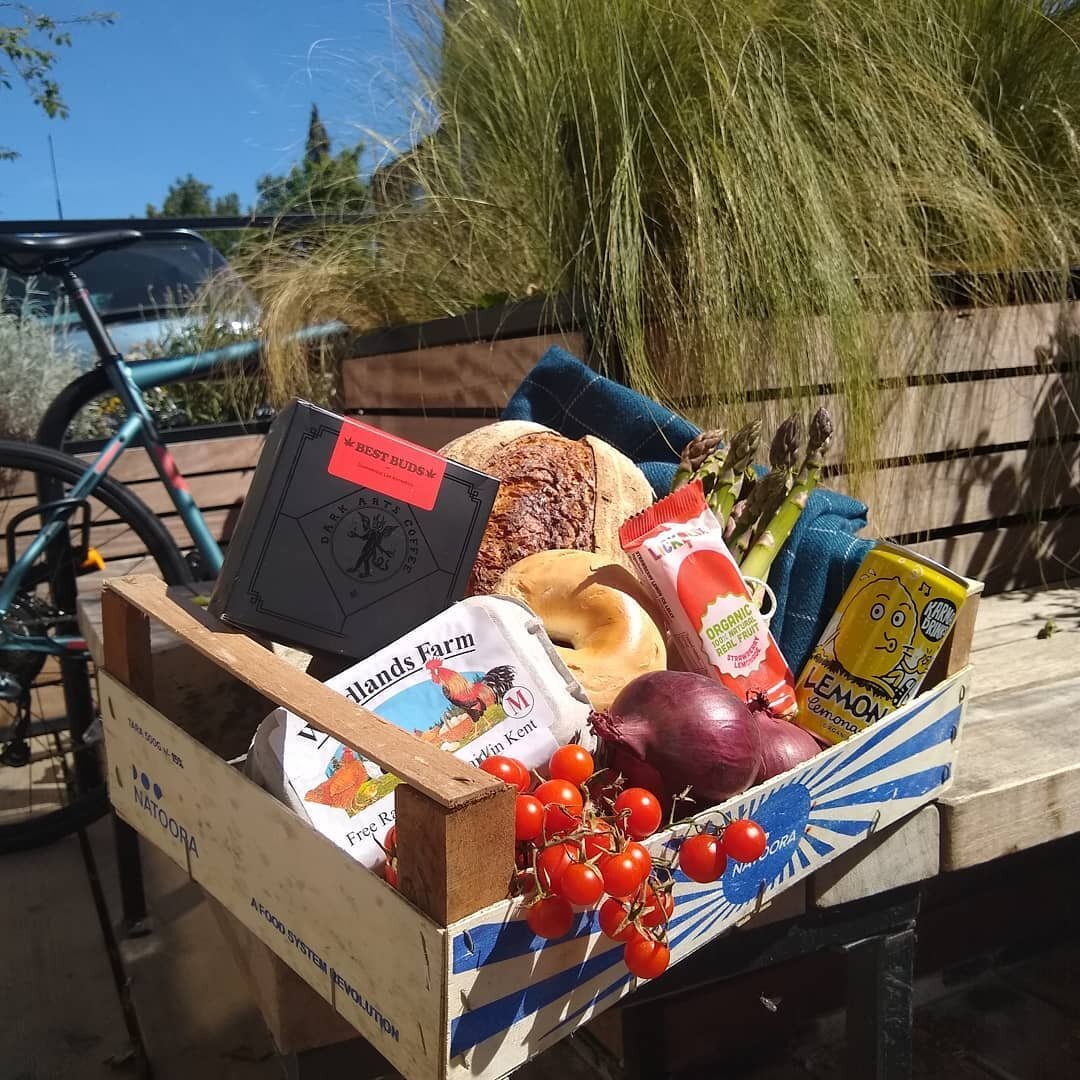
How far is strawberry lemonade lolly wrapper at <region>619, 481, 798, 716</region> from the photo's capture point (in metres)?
1.11

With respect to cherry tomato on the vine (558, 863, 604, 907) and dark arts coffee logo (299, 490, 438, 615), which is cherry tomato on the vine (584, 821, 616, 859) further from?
dark arts coffee logo (299, 490, 438, 615)

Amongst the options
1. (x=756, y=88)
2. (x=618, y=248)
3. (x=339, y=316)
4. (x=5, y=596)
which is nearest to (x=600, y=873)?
(x=618, y=248)

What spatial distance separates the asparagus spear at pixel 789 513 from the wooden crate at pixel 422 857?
0.97 feet

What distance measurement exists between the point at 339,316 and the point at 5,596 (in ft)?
3.94

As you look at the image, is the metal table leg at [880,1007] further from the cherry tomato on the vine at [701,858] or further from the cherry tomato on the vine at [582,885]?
the cherry tomato on the vine at [582,885]

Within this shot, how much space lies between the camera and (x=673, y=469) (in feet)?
4.91

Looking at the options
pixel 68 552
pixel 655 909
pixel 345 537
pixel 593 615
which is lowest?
pixel 68 552

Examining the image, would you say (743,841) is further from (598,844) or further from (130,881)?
(130,881)

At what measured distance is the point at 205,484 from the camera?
3.21 m

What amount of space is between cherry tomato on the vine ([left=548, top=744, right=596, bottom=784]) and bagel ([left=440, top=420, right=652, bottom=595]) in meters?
0.44

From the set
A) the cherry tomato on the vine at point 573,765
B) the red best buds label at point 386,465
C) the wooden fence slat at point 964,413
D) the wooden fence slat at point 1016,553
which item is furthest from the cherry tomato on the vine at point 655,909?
the wooden fence slat at point 1016,553

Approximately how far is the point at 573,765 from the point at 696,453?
65cm

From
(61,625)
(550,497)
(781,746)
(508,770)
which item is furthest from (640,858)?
(61,625)

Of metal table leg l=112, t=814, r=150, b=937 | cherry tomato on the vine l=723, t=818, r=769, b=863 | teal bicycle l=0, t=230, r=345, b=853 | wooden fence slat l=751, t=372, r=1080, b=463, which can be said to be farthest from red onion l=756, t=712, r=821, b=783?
teal bicycle l=0, t=230, r=345, b=853
